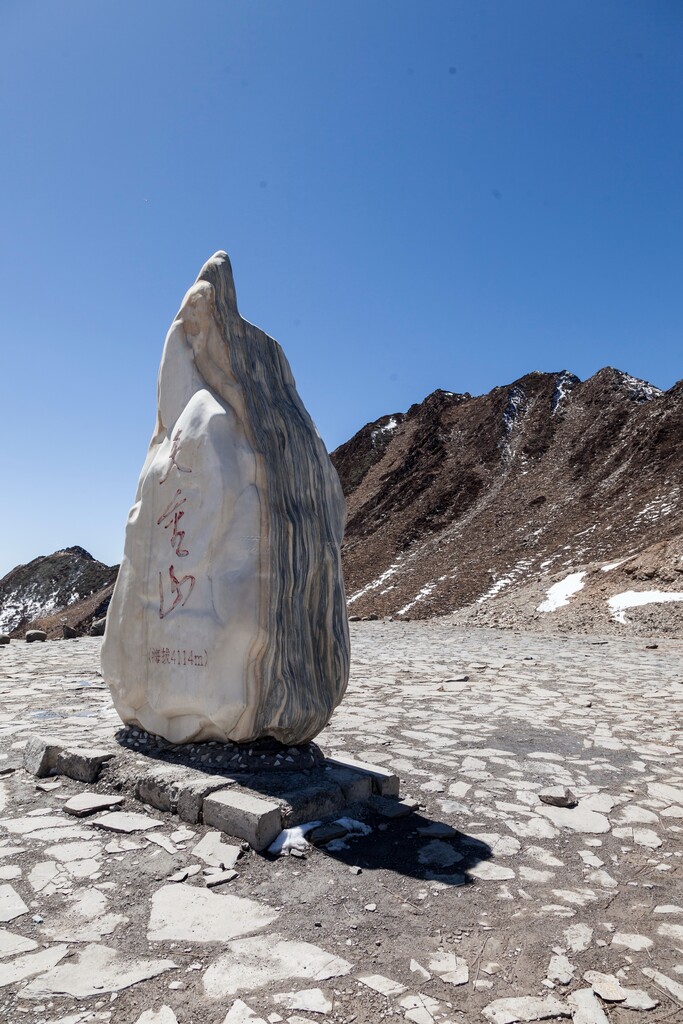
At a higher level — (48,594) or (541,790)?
(48,594)

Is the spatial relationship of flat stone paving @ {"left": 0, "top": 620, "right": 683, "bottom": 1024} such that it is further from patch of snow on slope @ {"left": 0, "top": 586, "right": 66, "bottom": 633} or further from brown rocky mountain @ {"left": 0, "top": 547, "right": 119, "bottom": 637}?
patch of snow on slope @ {"left": 0, "top": 586, "right": 66, "bottom": 633}

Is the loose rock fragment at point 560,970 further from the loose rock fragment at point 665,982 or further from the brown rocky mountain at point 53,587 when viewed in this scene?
the brown rocky mountain at point 53,587

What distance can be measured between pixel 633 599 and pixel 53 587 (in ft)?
108

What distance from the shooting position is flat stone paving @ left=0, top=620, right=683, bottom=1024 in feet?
6.74

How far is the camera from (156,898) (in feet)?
8.59

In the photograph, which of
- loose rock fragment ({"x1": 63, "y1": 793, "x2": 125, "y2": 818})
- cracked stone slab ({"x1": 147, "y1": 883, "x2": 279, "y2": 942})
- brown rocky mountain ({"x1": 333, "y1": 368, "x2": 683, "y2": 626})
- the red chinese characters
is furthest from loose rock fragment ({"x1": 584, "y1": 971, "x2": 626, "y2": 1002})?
brown rocky mountain ({"x1": 333, "y1": 368, "x2": 683, "y2": 626})

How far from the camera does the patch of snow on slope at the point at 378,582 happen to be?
25844 millimetres

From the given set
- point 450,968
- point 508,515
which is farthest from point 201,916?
point 508,515

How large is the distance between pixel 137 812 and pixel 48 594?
127 feet

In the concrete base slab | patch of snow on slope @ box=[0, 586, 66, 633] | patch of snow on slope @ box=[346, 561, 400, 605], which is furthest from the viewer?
patch of snow on slope @ box=[0, 586, 66, 633]

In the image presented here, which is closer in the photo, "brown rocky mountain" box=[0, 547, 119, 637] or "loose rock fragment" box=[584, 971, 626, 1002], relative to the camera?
"loose rock fragment" box=[584, 971, 626, 1002]

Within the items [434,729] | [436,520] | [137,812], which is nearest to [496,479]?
[436,520]

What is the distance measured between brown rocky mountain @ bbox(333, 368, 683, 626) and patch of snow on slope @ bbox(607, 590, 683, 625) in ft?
1.49

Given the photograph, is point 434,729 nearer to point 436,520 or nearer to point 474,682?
point 474,682
